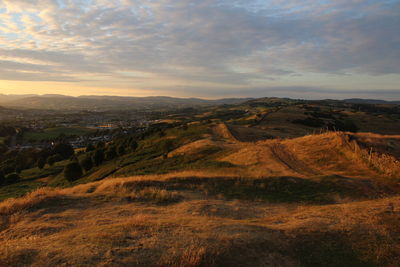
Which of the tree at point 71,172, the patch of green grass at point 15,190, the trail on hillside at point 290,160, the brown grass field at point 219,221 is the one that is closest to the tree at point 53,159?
the patch of green grass at point 15,190

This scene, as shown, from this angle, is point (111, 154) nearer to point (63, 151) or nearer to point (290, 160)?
point (63, 151)

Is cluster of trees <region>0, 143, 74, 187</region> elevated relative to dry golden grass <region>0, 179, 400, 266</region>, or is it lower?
lower

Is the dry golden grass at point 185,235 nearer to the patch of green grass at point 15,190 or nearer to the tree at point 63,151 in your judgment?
the patch of green grass at point 15,190

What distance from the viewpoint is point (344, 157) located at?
66.6ft

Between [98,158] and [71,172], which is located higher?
[98,158]

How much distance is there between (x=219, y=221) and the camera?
29.2 feet

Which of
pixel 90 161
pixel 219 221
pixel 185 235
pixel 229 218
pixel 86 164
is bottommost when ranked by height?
pixel 86 164

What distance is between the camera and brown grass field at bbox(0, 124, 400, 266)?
632 cm

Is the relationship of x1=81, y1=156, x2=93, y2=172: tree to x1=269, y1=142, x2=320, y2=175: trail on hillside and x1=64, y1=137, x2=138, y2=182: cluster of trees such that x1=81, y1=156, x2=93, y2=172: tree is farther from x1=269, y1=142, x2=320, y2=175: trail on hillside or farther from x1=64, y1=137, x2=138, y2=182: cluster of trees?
x1=269, y1=142, x2=320, y2=175: trail on hillside

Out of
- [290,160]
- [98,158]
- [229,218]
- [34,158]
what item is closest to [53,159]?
[34,158]

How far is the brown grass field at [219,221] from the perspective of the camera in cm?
632

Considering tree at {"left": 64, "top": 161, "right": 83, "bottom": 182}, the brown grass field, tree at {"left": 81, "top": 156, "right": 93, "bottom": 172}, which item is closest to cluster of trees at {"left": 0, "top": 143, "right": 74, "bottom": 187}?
tree at {"left": 81, "top": 156, "right": 93, "bottom": 172}

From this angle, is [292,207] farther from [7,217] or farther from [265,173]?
[7,217]

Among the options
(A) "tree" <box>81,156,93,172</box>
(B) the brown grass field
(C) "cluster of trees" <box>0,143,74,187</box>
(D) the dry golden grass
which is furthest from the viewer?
(C) "cluster of trees" <box>0,143,74,187</box>
